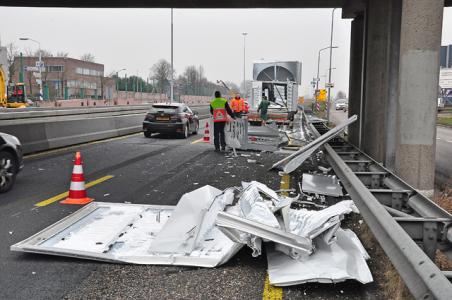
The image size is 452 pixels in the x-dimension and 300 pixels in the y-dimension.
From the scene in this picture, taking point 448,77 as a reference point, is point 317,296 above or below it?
below

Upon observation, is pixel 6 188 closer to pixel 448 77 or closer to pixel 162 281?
pixel 162 281

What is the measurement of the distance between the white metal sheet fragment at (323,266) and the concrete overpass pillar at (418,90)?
333 centimetres

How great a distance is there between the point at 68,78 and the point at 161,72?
17918mm

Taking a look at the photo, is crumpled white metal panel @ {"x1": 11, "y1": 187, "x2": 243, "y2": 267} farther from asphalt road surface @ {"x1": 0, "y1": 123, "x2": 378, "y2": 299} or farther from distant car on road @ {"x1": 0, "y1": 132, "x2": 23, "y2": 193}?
distant car on road @ {"x1": 0, "y1": 132, "x2": 23, "y2": 193}

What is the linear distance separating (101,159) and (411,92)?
8928 millimetres

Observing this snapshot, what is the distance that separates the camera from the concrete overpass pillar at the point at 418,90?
7750 mm

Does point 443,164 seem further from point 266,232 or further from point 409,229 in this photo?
point 266,232

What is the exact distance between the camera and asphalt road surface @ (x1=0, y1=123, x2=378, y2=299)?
453 centimetres

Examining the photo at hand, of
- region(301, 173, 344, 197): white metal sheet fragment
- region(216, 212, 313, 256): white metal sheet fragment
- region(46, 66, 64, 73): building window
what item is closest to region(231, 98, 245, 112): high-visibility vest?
region(301, 173, 344, 197): white metal sheet fragment

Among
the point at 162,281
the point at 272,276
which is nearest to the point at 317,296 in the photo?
the point at 272,276

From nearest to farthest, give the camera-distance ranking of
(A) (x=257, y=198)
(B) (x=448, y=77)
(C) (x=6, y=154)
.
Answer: (A) (x=257, y=198)
(C) (x=6, y=154)
(B) (x=448, y=77)

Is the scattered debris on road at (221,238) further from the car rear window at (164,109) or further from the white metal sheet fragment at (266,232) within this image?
the car rear window at (164,109)

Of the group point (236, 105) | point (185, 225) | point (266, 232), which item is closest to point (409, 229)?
point (266, 232)

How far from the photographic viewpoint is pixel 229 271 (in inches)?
199
